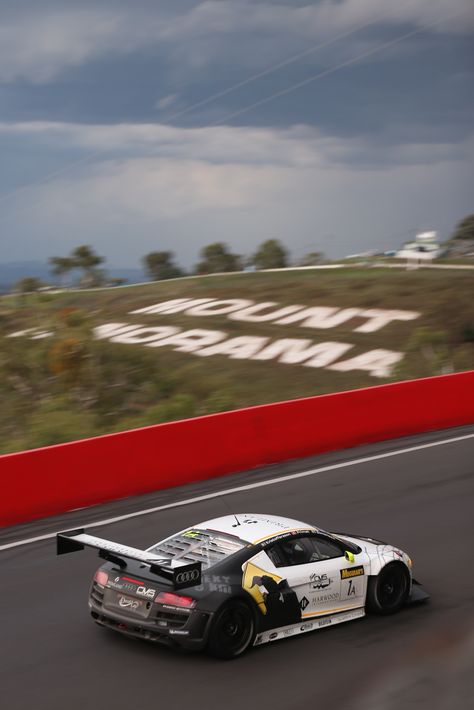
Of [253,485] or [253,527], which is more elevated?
[253,527]

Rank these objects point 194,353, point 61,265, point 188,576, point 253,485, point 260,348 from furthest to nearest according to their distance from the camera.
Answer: point 61,265, point 260,348, point 194,353, point 253,485, point 188,576

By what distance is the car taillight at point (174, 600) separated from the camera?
770 centimetres

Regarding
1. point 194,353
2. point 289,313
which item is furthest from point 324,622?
point 289,313

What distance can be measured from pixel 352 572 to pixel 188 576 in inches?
75.7

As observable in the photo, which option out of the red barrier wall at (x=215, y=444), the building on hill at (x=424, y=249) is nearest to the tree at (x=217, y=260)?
the building on hill at (x=424, y=249)

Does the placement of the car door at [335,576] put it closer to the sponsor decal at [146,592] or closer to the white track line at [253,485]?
the sponsor decal at [146,592]

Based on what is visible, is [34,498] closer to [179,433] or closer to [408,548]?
[179,433]

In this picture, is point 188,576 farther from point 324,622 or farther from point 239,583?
point 324,622

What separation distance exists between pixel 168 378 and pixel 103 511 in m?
13.5

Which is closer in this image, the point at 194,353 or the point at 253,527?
the point at 253,527

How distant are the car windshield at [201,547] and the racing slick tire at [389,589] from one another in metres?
1.52

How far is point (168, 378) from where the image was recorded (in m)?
27.7

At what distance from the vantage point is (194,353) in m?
33.5

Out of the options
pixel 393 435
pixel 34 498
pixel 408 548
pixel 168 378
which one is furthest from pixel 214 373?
pixel 408 548
